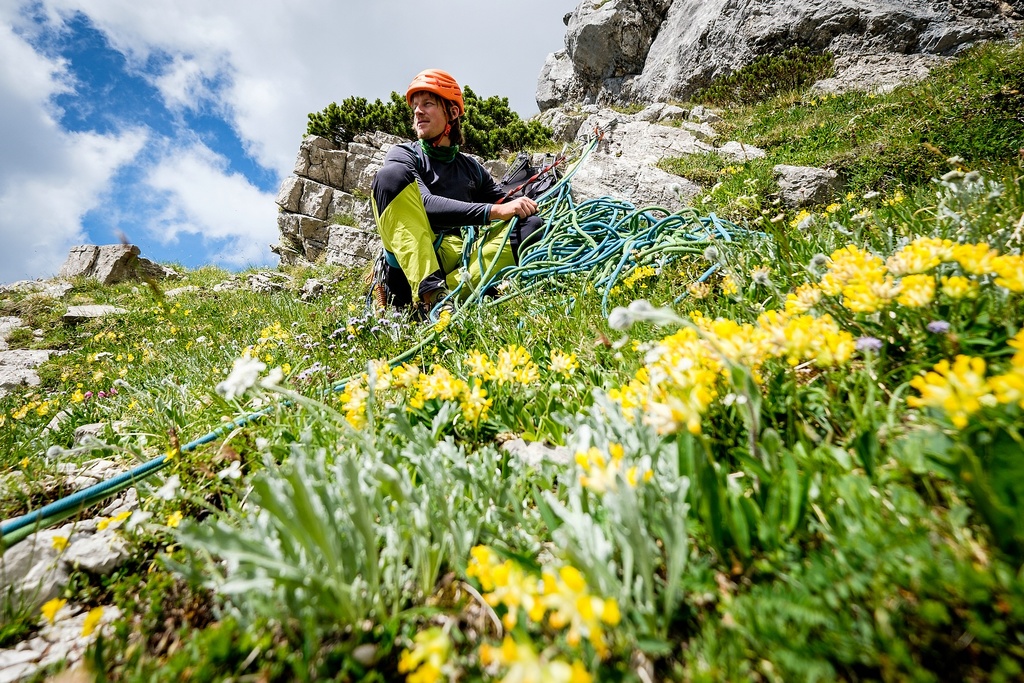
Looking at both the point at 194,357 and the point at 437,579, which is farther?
the point at 194,357

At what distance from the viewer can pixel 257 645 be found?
2.46 feet

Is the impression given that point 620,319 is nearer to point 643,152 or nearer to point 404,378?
point 404,378

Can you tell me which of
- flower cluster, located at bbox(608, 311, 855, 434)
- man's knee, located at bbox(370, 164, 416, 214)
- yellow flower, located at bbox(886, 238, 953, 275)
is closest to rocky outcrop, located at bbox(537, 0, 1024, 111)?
man's knee, located at bbox(370, 164, 416, 214)

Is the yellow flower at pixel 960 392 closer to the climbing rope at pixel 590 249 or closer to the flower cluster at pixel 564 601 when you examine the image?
the flower cluster at pixel 564 601

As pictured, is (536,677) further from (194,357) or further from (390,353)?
(194,357)

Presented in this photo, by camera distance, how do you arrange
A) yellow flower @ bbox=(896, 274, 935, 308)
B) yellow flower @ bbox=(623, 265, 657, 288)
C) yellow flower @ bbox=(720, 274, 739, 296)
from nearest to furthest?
yellow flower @ bbox=(896, 274, 935, 308), yellow flower @ bbox=(720, 274, 739, 296), yellow flower @ bbox=(623, 265, 657, 288)

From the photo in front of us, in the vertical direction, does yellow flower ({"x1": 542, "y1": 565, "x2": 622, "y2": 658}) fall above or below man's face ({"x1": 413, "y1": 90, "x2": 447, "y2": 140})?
below

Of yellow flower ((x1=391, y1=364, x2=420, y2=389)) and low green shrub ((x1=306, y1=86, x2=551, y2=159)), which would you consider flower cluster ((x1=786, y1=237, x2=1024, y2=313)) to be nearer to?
yellow flower ((x1=391, y1=364, x2=420, y2=389))

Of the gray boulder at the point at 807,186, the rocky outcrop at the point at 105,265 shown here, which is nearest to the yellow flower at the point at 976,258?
the gray boulder at the point at 807,186

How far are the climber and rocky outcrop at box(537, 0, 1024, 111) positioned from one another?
1200 cm

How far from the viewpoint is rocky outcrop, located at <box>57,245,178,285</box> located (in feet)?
41.0

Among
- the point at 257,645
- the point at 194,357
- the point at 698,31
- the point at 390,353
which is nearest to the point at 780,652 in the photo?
the point at 257,645

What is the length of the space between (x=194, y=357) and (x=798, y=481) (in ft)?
16.6

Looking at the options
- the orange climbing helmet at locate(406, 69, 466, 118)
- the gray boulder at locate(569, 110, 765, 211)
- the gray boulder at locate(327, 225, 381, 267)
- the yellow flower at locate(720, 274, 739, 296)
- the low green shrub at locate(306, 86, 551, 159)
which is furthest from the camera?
the low green shrub at locate(306, 86, 551, 159)
